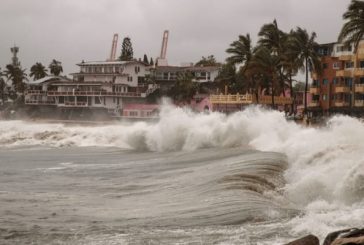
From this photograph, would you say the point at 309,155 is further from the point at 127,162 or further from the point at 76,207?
the point at 127,162

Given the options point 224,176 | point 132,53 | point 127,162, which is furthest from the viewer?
point 132,53

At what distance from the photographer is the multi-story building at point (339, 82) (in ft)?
192

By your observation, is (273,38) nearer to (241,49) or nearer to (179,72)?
(241,49)

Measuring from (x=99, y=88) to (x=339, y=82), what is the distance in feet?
126

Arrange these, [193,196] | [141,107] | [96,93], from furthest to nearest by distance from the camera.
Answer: [96,93] → [141,107] → [193,196]

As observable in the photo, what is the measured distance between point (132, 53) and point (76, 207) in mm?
107690

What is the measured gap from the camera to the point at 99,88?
87.3m

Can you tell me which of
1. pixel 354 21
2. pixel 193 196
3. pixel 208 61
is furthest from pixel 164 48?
pixel 193 196

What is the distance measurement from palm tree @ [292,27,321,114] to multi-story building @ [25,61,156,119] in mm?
30314

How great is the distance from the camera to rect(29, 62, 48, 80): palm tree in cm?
11550

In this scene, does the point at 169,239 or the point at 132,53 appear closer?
the point at 169,239

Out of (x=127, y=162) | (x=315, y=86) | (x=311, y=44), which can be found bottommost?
(x=127, y=162)

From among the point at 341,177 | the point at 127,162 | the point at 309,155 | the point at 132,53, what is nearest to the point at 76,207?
the point at 341,177

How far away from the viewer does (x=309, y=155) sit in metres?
21.5
